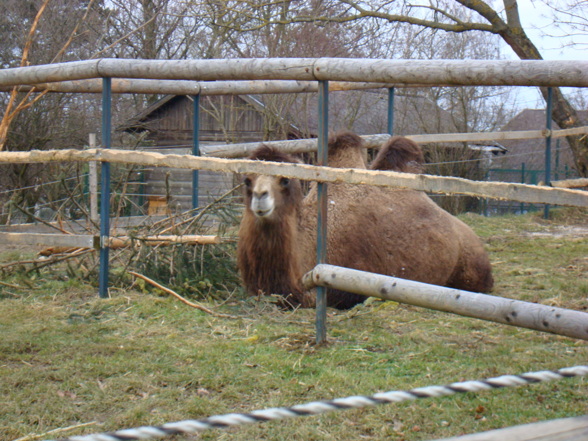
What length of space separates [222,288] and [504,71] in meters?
3.38

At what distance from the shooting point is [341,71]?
386 centimetres

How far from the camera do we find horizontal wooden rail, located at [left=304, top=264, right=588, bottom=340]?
2482 mm

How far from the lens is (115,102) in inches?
856

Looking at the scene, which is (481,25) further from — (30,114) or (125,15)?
(125,15)

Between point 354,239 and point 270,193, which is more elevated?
point 270,193

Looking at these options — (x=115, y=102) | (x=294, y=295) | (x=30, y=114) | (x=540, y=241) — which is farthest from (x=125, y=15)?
(x=294, y=295)

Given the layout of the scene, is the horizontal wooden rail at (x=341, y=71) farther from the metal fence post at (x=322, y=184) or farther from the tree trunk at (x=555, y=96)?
the tree trunk at (x=555, y=96)

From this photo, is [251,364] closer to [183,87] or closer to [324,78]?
[324,78]

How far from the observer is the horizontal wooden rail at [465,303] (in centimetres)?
248

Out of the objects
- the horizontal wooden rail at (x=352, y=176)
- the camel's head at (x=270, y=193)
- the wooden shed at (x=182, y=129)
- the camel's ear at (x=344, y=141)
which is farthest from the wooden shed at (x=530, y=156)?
the horizontal wooden rail at (x=352, y=176)

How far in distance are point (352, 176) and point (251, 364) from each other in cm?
120

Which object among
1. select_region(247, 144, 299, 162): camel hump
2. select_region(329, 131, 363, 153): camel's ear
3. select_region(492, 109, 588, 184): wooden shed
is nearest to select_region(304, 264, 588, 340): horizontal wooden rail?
select_region(247, 144, 299, 162): camel hump

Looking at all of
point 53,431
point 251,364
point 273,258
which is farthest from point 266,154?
point 53,431

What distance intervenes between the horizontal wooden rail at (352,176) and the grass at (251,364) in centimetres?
89
